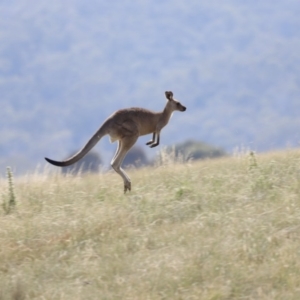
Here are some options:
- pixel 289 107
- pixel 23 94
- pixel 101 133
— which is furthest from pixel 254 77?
pixel 101 133

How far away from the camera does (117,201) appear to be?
9.21m

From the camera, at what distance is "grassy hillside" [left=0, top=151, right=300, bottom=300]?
680cm

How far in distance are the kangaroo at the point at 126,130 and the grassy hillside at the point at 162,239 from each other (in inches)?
15.4

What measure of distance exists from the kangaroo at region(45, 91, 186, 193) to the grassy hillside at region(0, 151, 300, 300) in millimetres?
391

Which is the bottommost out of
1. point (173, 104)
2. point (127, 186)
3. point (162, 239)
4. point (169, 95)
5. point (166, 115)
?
point (162, 239)

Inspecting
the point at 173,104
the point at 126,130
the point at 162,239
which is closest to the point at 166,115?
the point at 173,104

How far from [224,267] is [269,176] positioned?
2787 millimetres

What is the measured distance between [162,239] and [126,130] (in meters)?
3.15

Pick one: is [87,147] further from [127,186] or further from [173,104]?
[173,104]

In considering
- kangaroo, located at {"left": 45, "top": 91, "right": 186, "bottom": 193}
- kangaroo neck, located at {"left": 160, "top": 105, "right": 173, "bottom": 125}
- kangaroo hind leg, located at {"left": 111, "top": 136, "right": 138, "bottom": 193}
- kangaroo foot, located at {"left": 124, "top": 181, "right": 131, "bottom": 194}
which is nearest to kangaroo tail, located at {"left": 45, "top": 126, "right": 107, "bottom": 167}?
kangaroo, located at {"left": 45, "top": 91, "right": 186, "bottom": 193}

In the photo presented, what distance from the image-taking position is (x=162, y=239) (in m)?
7.80

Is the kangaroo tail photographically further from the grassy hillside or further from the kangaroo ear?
the kangaroo ear

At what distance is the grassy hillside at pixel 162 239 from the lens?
6797 mm

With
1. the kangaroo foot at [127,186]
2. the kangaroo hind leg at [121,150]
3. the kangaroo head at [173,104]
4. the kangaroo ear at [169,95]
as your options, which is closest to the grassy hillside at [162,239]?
the kangaroo foot at [127,186]
